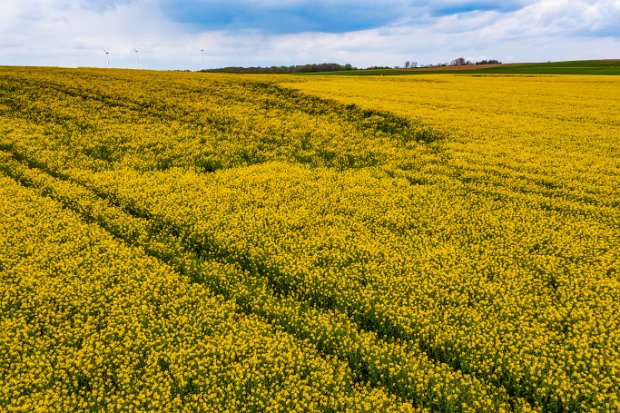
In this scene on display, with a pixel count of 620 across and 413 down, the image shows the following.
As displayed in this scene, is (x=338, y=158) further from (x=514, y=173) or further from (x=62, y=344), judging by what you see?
(x=62, y=344)

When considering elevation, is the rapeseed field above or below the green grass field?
below

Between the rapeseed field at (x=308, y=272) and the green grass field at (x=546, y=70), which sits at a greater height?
the green grass field at (x=546, y=70)

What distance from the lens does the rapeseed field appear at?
668 cm

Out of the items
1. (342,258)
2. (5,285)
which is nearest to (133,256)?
(5,285)

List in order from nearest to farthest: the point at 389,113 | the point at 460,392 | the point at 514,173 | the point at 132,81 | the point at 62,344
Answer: the point at 460,392 → the point at 62,344 → the point at 514,173 → the point at 389,113 → the point at 132,81

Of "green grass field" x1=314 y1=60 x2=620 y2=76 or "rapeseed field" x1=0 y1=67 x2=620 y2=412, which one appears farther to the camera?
"green grass field" x1=314 y1=60 x2=620 y2=76

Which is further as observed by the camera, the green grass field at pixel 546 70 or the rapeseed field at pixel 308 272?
the green grass field at pixel 546 70

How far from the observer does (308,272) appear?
9.80 meters

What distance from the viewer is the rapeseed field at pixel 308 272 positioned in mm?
6676

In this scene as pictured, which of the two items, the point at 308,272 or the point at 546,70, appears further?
the point at 546,70

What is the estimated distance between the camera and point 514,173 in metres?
17.2

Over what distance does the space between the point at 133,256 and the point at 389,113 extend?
20932mm

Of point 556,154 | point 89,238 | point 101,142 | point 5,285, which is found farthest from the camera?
point 101,142

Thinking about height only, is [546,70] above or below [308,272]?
above
